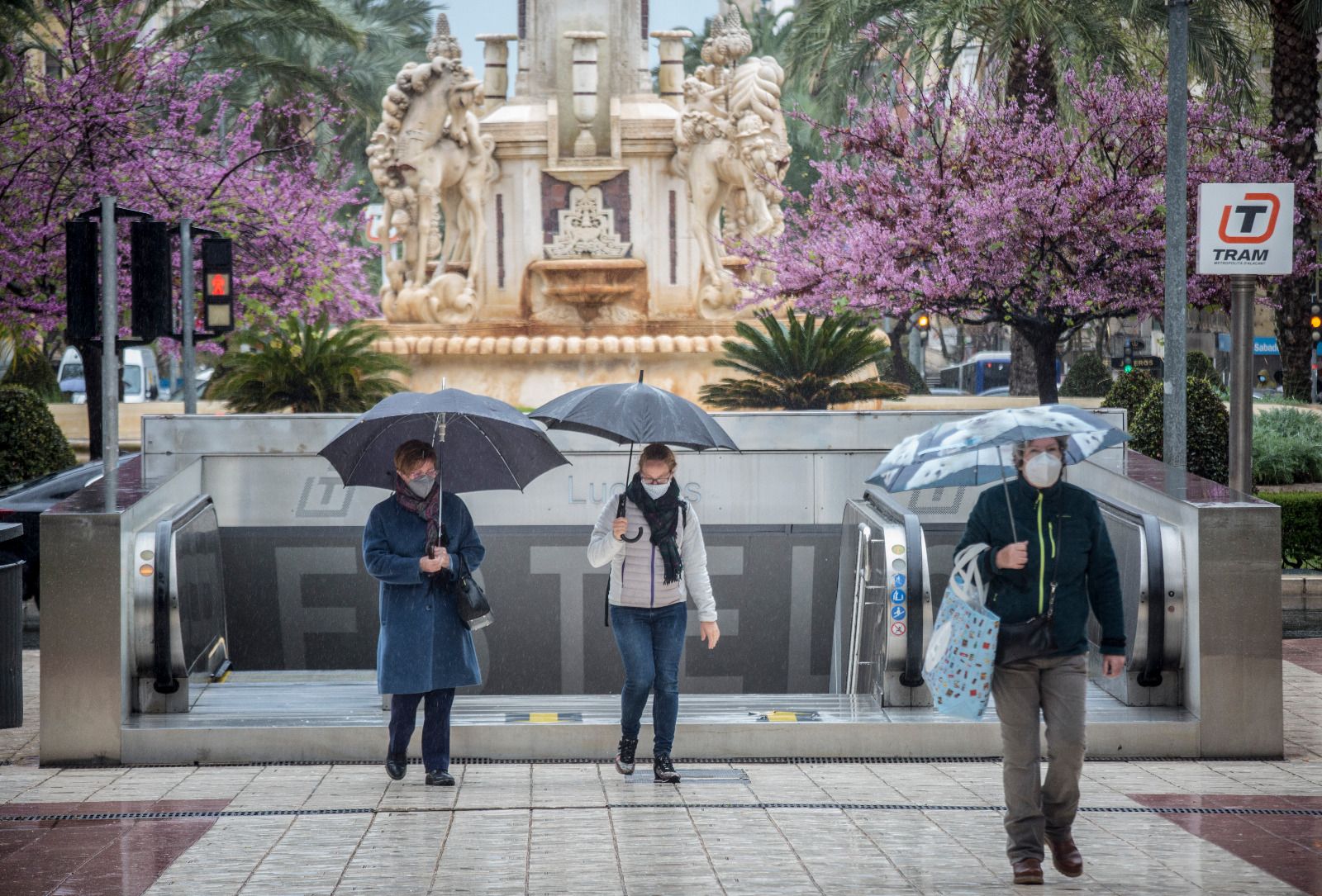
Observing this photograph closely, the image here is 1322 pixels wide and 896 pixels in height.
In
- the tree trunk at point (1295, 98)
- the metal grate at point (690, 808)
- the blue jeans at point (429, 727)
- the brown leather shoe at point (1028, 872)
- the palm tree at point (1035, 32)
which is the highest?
the palm tree at point (1035, 32)

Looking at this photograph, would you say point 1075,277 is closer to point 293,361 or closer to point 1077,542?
point 293,361

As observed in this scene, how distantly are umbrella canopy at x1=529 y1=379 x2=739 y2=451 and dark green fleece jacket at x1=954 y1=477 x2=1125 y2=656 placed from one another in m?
2.08

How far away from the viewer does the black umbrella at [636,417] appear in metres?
8.15

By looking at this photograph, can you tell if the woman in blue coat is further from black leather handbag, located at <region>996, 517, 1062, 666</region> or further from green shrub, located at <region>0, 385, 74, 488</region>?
green shrub, located at <region>0, 385, 74, 488</region>

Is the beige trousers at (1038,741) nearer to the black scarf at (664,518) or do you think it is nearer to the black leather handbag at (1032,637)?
the black leather handbag at (1032,637)

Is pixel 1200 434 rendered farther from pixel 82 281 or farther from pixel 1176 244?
pixel 82 281

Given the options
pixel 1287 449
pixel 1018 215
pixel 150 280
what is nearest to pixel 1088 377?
pixel 1287 449

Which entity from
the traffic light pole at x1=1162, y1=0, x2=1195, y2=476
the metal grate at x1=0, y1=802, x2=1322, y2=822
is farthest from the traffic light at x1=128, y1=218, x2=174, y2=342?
the traffic light pole at x1=1162, y1=0, x2=1195, y2=476

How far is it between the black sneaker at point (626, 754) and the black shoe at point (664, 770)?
17 centimetres

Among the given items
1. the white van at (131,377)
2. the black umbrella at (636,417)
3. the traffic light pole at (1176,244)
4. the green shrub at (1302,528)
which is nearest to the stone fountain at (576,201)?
the green shrub at (1302,528)

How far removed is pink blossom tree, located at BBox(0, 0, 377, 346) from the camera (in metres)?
22.1

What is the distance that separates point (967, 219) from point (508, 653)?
11.0 m

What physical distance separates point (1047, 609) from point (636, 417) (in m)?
2.52

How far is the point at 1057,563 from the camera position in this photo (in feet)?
20.7
